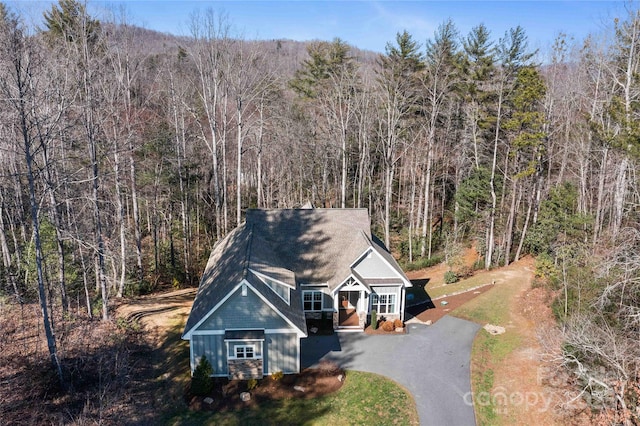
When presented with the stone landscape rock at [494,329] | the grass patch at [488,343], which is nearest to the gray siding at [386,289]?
the grass patch at [488,343]

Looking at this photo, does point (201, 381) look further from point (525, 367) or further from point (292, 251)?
point (525, 367)

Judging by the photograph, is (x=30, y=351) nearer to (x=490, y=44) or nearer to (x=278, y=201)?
(x=278, y=201)

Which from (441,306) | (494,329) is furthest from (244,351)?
(441,306)

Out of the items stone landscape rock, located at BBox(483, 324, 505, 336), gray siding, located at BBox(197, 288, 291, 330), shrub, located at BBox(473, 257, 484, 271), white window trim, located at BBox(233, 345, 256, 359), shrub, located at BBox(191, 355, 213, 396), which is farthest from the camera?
shrub, located at BBox(473, 257, 484, 271)

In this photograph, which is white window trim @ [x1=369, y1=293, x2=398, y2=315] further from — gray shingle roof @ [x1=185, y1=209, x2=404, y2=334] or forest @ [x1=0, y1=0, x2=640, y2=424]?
forest @ [x1=0, y1=0, x2=640, y2=424]

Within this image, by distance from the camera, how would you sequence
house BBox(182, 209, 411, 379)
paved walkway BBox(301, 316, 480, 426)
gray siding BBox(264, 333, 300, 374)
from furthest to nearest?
1. gray siding BBox(264, 333, 300, 374)
2. house BBox(182, 209, 411, 379)
3. paved walkway BBox(301, 316, 480, 426)

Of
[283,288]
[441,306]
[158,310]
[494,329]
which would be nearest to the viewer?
[283,288]

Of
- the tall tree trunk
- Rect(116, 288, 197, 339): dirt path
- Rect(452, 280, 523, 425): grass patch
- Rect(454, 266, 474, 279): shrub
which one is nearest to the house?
Rect(116, 288, 197, 339): dirt path
